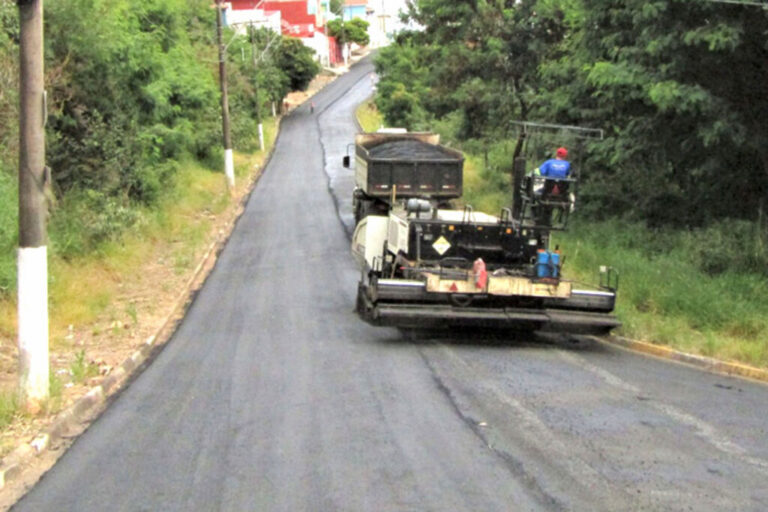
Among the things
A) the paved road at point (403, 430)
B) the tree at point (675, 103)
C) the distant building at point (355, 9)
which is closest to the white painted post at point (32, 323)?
the paved road at point (403, 430)

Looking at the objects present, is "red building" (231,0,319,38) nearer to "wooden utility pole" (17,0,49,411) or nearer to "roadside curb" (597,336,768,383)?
"roadside curb" (597,336,768,383)

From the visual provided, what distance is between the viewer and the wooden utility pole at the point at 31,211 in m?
10.1

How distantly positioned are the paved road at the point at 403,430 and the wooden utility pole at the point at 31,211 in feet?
3.14

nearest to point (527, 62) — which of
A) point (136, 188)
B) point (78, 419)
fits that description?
point (136, 188)

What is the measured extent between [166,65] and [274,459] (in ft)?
84.0

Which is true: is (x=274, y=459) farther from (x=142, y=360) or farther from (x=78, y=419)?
(x=142, y=360)

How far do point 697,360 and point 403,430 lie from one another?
5.76m

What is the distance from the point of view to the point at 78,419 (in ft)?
34.4

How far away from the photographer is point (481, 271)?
1394 centimetres

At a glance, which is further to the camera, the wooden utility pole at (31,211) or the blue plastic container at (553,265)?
the blue plastic container at (553,265)

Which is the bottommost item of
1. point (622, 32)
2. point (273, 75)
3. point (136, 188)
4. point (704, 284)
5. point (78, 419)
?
point (78, 419)

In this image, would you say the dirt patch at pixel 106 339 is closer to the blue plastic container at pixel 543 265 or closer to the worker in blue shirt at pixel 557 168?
the blue plastic container at pixel 543 265

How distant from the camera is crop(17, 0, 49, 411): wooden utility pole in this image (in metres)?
10.1

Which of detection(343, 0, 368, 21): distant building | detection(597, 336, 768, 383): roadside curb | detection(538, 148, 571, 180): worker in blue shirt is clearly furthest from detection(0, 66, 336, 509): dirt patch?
detection(343, 0, 368, 21): distant building
